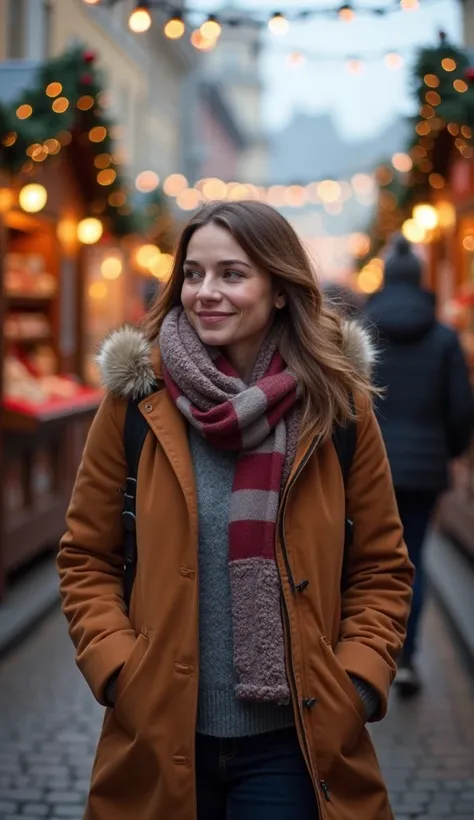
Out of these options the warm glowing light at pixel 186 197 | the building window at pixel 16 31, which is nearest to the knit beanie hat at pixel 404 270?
the building window at pixel 16 31

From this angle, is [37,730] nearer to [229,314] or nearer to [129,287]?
[229,314]

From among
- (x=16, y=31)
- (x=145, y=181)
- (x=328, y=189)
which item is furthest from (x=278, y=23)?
(x=145, y=181)

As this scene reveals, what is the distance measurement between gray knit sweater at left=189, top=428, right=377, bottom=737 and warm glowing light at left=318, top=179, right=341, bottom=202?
21.3 metres

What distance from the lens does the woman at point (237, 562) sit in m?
2.52

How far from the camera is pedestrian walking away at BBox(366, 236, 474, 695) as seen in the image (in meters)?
5.89

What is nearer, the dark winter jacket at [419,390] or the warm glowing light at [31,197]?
the dark winter jacket at [419,390]

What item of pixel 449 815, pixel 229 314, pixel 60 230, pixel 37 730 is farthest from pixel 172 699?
pixel 60 230

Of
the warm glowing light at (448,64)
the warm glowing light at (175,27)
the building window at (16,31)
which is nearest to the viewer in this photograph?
the warm glowing light at (448,64)

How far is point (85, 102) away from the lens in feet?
32.5

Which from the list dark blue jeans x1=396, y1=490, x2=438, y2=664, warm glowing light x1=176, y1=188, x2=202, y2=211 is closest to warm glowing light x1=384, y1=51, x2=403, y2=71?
dark blue jeans x1=396, y1=490, x2=438, y2=664

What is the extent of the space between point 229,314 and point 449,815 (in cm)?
279

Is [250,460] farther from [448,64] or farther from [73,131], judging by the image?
[73,131]

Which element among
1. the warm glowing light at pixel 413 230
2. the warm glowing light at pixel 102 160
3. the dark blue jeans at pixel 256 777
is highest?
the warm glowing light at pixel 102 160

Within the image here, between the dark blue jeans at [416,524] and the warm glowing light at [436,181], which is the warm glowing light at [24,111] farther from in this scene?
the warm glowing light at [436,181]
